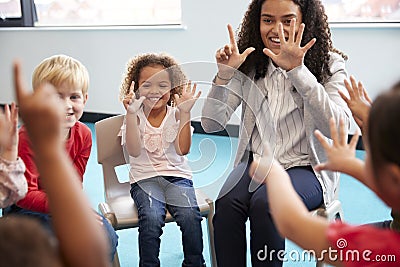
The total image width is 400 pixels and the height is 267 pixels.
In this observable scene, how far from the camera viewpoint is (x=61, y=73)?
1.81m

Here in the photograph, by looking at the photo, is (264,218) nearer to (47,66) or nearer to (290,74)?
(290,74)

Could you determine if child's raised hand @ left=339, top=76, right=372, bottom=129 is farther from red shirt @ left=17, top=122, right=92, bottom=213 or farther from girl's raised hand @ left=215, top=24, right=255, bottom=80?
red shirt @ left=17, top=122, right=92, bottom=213

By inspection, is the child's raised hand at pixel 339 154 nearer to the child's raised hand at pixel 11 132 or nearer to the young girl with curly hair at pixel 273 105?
the young girl with curly hair at pixel 273 105

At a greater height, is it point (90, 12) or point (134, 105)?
point (90, 12)

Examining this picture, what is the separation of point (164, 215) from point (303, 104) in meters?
0.58

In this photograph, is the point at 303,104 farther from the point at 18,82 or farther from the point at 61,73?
the point at 18,82

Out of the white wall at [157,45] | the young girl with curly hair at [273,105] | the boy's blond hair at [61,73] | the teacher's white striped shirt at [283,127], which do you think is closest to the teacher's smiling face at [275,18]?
the young girl with curly hair at [273,105]

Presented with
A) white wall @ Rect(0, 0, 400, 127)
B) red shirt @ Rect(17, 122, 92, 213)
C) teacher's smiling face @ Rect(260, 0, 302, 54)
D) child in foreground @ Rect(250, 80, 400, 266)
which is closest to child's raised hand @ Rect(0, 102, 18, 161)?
red shirt @ Rect(17, 122, 92, 213)

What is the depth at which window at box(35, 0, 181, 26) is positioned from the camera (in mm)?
4320

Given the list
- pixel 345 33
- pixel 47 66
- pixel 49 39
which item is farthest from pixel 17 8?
pixel 47 66

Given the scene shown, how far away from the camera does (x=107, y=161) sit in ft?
6.57

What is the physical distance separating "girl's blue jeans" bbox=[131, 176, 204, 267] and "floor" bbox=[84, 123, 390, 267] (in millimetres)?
77

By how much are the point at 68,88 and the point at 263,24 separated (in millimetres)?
677

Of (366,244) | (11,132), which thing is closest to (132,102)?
(11,132)
